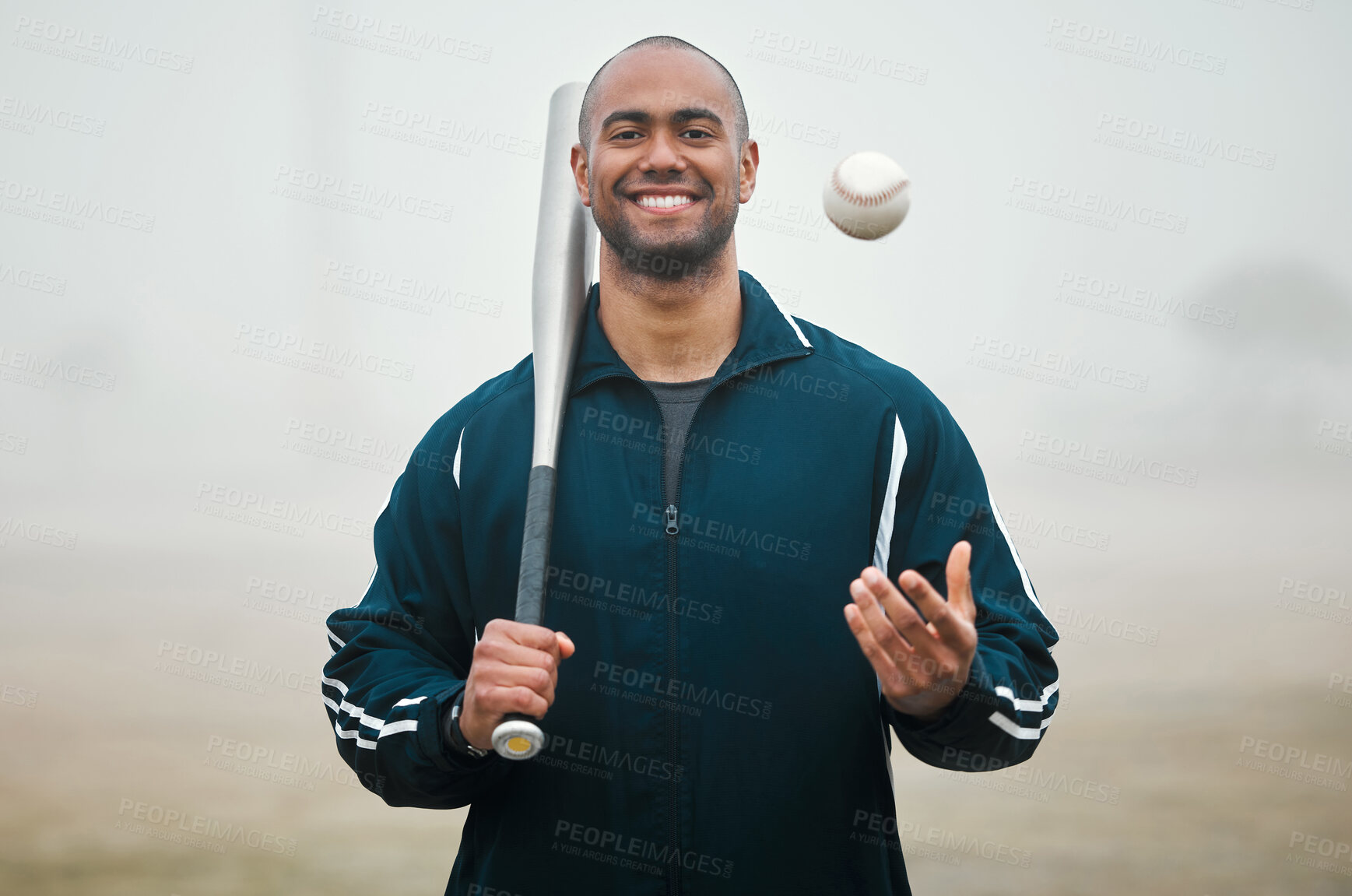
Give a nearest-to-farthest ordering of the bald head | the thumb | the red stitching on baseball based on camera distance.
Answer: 1. the thumb
2. the bald head
3. the red stitching on baseball

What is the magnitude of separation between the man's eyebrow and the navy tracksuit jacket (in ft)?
1.88

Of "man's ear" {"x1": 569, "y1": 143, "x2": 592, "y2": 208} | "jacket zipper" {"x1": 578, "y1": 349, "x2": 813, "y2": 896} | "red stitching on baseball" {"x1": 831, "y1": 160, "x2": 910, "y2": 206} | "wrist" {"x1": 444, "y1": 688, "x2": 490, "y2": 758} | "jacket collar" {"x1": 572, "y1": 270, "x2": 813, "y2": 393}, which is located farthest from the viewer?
"red stitching on baseball" {"x1": 831, "y1": 160, "x2": 910, "y2": 206}

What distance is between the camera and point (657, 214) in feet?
9.95

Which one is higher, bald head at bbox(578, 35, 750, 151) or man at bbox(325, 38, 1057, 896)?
bald head at bbox(578, 35, 750, 151)

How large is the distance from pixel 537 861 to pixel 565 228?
68.3 inches

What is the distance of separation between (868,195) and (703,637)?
5.20 ft

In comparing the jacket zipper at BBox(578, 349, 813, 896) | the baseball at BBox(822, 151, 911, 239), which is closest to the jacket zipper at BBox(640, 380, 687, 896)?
the jacket zipper at BBox(578, 349, 813, 896)

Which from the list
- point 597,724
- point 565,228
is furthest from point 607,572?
point 565,228

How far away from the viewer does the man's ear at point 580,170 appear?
3.41m

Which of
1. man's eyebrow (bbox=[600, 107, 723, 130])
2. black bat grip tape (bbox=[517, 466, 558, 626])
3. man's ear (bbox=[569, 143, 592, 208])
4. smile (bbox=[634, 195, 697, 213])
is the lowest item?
black bat grip tape (bbox=[517, 466, 558, 626])

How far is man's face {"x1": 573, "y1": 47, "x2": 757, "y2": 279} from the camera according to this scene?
→ 3.04 m

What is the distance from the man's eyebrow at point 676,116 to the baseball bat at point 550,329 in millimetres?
330

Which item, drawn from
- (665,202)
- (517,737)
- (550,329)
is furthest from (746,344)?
(517,737)

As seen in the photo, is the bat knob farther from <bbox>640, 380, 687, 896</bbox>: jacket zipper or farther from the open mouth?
the open mouth
